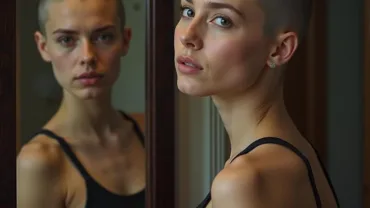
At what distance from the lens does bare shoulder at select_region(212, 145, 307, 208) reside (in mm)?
666

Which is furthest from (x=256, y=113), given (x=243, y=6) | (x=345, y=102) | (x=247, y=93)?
(x=345, y=102)

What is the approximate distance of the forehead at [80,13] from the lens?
99 cm

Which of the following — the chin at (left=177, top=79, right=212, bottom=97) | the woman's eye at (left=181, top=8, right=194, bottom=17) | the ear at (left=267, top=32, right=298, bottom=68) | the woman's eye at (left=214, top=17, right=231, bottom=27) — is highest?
the woman's eye at (left=181, top=8, right=194, bottom=17)

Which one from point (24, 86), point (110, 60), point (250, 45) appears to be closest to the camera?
point (250, 45)

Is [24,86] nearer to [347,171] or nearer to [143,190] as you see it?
[143,190]

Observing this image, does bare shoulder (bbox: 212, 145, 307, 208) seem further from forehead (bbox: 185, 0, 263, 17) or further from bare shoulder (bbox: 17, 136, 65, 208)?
bare shoulder (bbox: 17, 136, 65, 208)

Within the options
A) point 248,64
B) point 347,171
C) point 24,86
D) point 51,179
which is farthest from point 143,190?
point 347,171

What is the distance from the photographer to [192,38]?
29.3 inches

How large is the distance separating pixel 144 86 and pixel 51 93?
0.50 ft

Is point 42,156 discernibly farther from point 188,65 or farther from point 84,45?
point 188,65

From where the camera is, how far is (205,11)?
75 centimetres
